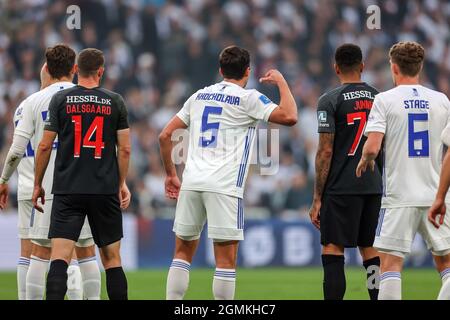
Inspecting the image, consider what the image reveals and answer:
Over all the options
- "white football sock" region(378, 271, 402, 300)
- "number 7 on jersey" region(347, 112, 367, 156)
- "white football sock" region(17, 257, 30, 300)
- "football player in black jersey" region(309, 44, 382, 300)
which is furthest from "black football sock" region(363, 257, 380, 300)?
"white football sock" region(17, 257, 30, 300)

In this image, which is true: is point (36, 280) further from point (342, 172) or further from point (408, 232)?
point (408, 232)

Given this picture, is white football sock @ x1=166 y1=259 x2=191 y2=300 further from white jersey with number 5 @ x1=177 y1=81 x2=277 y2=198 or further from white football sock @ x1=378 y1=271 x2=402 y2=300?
white football sock @ x1=378 y1=271 x2=402 y2=300

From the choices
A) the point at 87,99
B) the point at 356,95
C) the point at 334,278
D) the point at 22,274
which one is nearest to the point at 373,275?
the point at 334,278

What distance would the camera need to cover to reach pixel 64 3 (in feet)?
63.9

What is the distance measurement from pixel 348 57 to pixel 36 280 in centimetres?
313

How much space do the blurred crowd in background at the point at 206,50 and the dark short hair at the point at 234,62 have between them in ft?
28.5

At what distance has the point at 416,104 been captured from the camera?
7.36 m

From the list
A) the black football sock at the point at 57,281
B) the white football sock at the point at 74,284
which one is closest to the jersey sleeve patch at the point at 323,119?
the black football sock at the point at 57,281

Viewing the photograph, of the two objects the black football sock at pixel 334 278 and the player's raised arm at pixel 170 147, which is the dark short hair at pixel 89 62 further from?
the black football sock at pixel 334 278

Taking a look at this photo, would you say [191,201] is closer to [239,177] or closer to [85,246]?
[239,177]

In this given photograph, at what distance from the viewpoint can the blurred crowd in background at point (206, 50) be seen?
1716 cm
